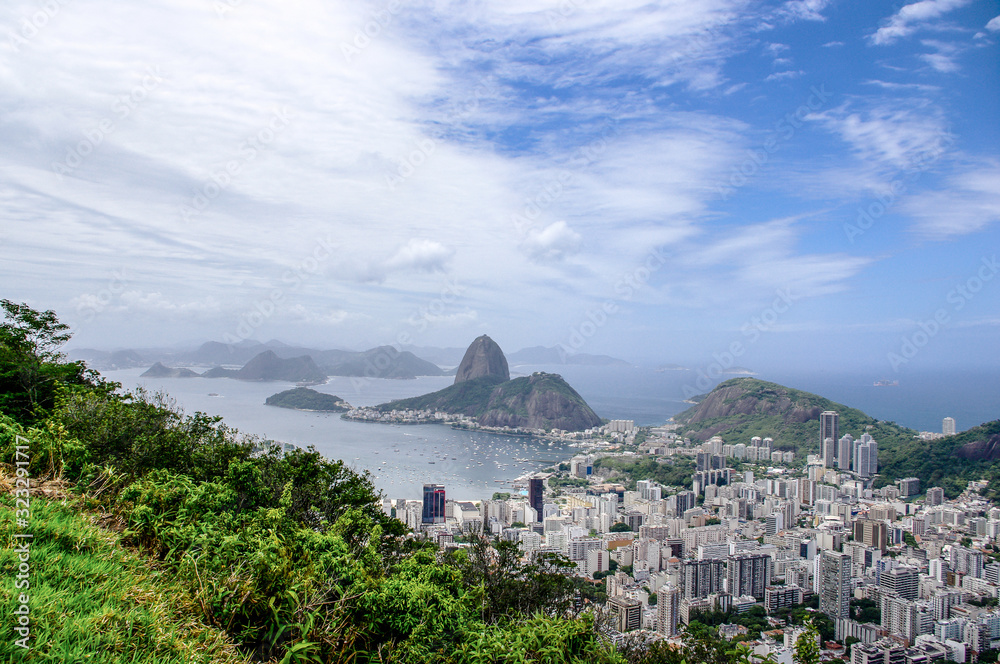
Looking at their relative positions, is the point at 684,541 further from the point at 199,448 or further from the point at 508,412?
the point at 508,412

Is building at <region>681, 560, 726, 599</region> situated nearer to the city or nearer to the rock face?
the city

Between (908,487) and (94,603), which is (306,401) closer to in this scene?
(908,487)

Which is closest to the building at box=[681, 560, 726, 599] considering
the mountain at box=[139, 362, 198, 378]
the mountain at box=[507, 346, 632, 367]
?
the mountain at box=[139, 362, 198, 378]

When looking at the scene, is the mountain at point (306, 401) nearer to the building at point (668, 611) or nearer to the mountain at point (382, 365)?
the mountain at point (382, 365)

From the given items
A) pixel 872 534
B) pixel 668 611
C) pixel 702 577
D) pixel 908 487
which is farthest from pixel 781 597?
pixel 908 487

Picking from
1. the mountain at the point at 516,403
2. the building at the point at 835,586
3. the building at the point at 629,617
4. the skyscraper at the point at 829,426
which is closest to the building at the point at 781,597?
the building at the point at 835,586
